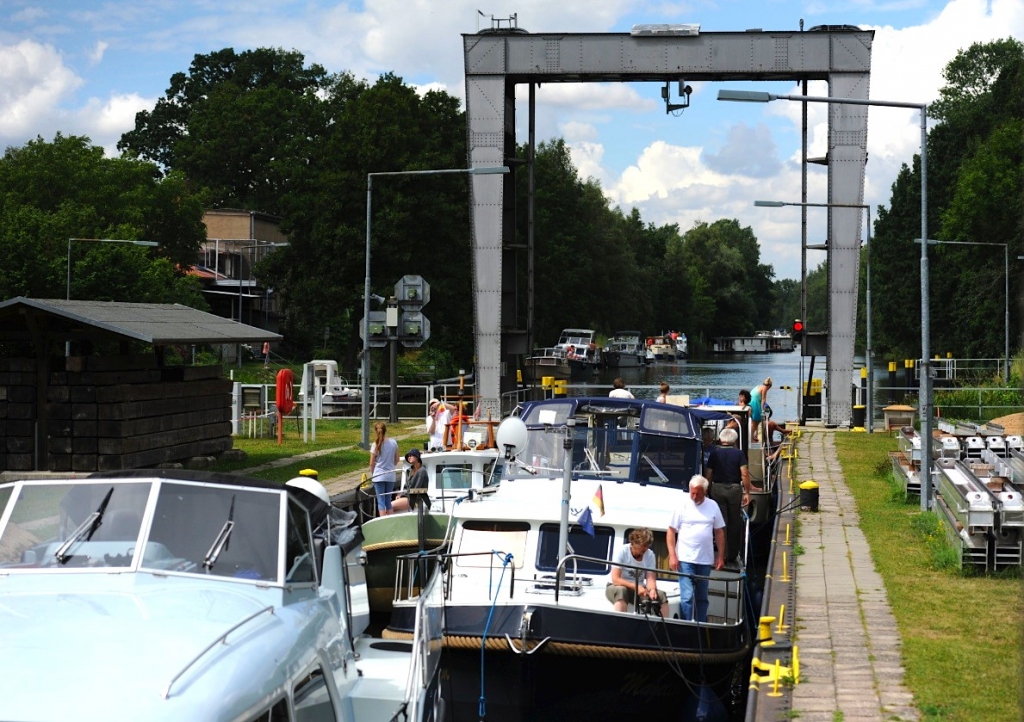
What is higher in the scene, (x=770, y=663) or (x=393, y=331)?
(x=393, y=331)

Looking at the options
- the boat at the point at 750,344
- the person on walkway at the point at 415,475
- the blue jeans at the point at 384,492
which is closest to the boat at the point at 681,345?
the boat at the point at 750,344

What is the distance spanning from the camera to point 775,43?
37812 mm

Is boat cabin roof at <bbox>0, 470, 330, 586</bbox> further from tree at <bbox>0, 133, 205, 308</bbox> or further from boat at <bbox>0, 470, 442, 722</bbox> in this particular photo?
tree at <bbox>0, 133, 205, 308</bbox>

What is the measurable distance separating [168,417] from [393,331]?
9.19m

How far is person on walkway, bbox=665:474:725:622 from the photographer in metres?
13.1

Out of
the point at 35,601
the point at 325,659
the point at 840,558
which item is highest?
the point at 35,601

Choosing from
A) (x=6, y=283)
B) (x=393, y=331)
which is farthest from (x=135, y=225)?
(x=393, y=331)

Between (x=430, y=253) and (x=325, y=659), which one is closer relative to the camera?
(x=325, y=659)

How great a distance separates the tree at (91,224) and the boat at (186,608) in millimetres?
45068

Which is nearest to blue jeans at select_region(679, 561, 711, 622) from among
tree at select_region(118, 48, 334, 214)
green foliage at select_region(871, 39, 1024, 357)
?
green foliage at select_region(871, 39, 1024, 357)

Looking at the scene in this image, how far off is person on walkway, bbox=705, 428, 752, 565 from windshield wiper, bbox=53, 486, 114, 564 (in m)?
10.0

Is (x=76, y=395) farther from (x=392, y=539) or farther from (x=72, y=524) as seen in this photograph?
(x=72, y=524)

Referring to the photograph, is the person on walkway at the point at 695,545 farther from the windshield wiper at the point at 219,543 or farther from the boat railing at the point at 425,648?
the windshield wiper at the point at 219,543

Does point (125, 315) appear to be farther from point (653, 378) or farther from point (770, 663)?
point (653, 378)
